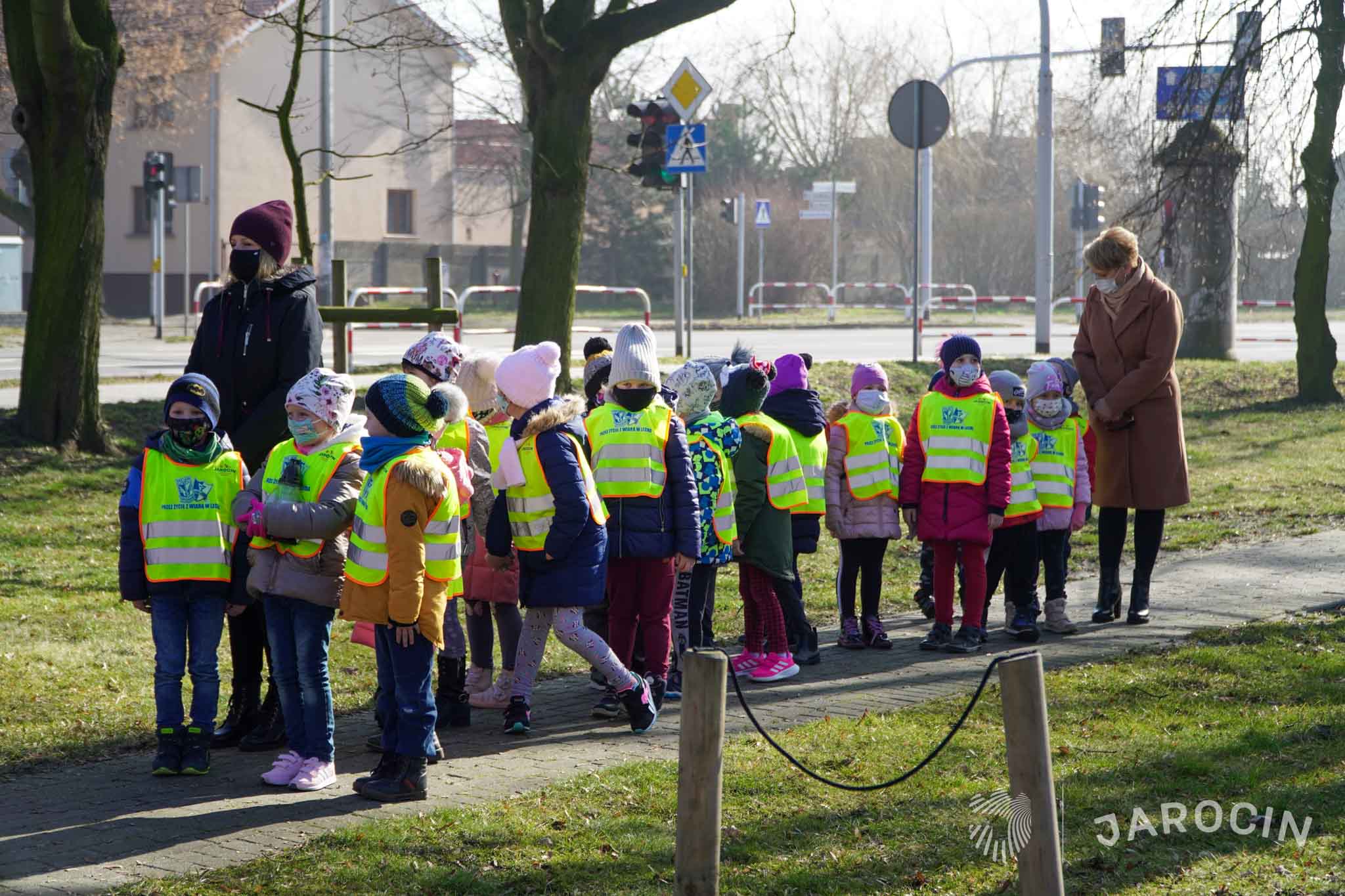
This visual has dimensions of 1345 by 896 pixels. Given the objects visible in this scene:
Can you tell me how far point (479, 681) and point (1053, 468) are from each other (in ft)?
10.7

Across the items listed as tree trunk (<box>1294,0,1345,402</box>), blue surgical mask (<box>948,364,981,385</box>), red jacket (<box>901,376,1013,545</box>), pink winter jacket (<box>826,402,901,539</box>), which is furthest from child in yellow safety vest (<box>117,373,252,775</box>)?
tree trunk (<box>1294,0,1345,402</box>)

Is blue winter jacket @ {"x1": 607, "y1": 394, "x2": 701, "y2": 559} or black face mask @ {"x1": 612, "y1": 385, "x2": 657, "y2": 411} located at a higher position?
black face mask @ {"x1": 612, "y1": 385, "x2": 657, "y2": 411}

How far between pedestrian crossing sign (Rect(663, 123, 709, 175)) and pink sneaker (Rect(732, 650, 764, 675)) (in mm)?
11287

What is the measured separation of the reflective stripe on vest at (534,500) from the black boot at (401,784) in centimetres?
111

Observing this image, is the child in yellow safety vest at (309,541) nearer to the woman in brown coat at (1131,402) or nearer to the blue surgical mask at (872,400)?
the blue surgical mask at (872,400)

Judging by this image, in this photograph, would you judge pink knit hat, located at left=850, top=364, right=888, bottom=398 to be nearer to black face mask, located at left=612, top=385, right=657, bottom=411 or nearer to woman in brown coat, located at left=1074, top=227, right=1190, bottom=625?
woman in brown coat, located at left=1074, top=227, right=1190, bottom=625

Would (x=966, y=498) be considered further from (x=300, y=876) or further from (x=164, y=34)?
(x=164, y=34)

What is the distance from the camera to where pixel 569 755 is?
6516mm

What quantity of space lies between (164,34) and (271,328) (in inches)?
1369

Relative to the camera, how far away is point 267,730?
671cm

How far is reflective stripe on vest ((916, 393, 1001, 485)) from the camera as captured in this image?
26.6 feet

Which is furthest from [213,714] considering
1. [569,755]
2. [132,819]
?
[569,755]

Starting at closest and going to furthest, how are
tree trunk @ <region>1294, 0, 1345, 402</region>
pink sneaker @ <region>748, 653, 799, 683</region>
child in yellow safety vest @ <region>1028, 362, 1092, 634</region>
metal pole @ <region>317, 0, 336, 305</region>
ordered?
pink sneaker @ <region>748, 653, 799, 683</region> → child in yellow safety vest @ <region>1028, 362, 1092, 634</region> → tree trunk @ <region>1294, 0, 1345, 402</region> → metal pole @ <region>317, 0, 336, 305</region>

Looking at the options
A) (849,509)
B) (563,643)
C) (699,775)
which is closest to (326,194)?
(849,509)
